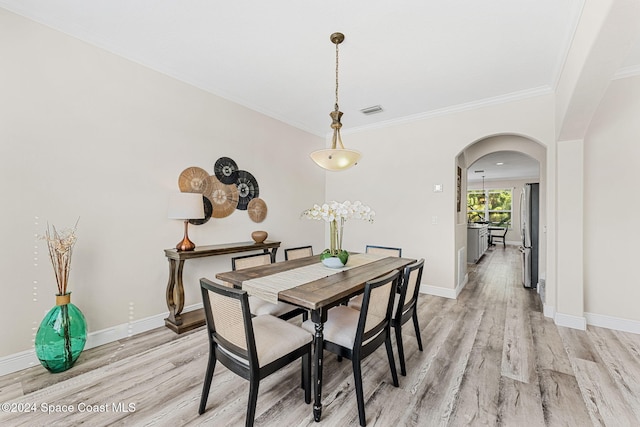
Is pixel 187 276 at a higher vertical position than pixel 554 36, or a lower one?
lower

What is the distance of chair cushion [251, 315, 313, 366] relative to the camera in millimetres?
1516

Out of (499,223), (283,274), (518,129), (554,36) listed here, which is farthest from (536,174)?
(283,274)

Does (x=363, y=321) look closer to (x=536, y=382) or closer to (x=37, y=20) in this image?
(x=536, y=382)

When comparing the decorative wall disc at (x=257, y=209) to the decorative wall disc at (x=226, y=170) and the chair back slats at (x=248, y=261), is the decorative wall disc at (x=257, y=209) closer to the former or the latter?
the decorative wall disc at (x=226, y=170)

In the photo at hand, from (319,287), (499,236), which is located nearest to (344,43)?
(319,287)

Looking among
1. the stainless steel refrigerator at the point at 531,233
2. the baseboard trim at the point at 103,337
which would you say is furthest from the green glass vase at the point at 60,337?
the stainless steel refrigerator at the point at 531,233

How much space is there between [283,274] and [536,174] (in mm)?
10699

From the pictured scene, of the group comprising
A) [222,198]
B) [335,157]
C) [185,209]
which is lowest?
[185,209]

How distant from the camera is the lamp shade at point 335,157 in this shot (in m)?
2.49

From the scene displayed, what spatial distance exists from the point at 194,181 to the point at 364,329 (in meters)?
2.50

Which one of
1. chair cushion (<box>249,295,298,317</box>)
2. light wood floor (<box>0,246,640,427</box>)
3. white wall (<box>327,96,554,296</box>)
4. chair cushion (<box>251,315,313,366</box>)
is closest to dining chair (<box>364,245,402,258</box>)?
light wood floor (<box>0,246,640,427</box>)

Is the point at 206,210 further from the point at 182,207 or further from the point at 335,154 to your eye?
the point at 335,154

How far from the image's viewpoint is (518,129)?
3.39 metres

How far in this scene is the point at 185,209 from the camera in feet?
8.99
